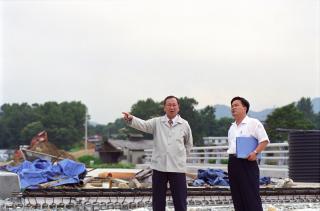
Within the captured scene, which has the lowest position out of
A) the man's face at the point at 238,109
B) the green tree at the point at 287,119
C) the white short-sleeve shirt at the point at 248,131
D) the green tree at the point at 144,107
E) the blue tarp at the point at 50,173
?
the blue tarp at the point at 50,173

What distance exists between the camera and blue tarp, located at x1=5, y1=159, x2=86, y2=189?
965 cm

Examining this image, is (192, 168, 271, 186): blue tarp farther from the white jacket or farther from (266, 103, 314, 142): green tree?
(266, 103, 314, 142): green tree

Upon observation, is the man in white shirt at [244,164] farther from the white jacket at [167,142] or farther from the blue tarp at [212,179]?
the blue tarp at [212,179]

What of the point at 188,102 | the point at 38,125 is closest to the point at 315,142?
the point at 188,102

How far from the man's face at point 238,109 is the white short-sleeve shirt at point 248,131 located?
0.22ft

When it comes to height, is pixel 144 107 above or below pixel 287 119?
above

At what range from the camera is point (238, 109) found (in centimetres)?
518

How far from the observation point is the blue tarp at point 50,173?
31.7 ft

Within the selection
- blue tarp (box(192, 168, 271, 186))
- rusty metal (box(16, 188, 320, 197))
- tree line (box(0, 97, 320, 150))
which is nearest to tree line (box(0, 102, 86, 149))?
tree line (box(0, 97, 320, 150))

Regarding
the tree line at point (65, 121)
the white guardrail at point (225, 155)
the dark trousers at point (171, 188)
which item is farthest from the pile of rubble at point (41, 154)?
the tree line at point (65, 121)

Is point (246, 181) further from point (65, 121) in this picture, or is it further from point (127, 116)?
point (65, 121)

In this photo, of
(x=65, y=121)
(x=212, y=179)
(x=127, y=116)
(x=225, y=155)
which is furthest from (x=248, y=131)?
(x=65, y=121)

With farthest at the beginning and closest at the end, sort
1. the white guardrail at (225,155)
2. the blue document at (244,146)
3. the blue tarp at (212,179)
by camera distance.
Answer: the white guardrail at (225,155)
the blue tarp at (212,179)
the blue document at (244,146)

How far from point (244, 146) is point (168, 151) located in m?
0.77
